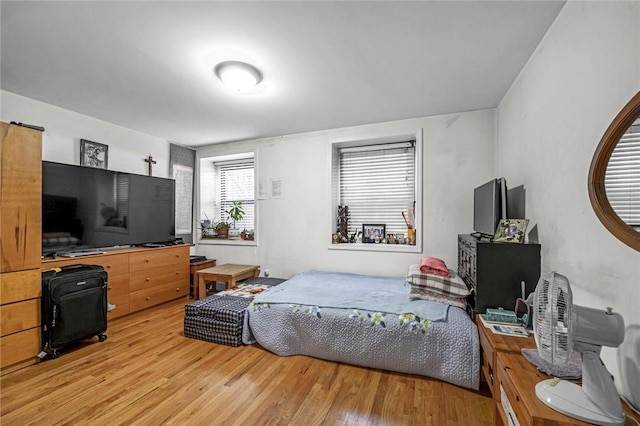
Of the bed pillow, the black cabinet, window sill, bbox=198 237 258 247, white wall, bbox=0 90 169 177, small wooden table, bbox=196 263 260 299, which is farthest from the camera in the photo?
window sill, bbox=198 237 258 247

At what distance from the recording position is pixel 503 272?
1.91 metres

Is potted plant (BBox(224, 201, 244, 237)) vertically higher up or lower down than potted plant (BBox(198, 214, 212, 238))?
higher up

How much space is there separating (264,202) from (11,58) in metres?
2.81

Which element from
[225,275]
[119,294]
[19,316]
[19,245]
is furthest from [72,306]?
[225,275]

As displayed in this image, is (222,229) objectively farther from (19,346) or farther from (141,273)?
(19,346)

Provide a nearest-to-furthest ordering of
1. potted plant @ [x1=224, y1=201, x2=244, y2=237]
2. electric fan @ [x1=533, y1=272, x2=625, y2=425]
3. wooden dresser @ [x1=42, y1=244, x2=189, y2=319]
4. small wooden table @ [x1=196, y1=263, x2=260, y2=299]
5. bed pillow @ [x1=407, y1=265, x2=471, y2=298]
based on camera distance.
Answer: electric fan @ [x1=533, y1=272, x2=625, y2=425] < bed pillow @ [x1=407, y1=265, x2=471, y2=298] < wooden dresser @ [x1=42, y1=244, x2=189, y2=319] < small wooden table @ [x1=196, y1=263, x2=260, y2=299] < potted plant @ [x1=224, y1=201, x2=244, y2=237]

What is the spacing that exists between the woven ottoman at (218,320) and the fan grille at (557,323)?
2.32 meters

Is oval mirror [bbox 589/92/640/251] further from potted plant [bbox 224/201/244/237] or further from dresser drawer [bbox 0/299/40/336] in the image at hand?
potted plant [bbox 224/201/244/237]

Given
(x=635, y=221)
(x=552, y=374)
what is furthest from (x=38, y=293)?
(x=635, y=221)

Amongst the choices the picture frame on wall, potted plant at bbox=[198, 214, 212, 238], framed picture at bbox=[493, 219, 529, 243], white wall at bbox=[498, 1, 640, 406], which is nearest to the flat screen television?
framed picture at bbox=[493, 219, 529, 243]

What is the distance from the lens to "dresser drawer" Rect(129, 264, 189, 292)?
337cm

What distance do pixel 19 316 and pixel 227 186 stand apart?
120 inches

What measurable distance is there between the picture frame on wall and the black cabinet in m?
1.83

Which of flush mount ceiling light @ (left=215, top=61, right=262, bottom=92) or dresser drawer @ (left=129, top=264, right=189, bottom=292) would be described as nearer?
flush mount ceiling light @ (left=215, top=61, right=262, bottom=92)
